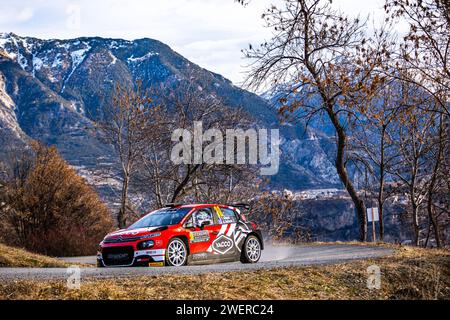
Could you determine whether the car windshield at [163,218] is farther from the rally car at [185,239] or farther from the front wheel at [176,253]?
the front wheel at [176,253]

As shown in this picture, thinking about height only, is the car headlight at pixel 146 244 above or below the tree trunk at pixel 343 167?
below

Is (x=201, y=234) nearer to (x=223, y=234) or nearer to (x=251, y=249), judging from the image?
(x=223, y=234)

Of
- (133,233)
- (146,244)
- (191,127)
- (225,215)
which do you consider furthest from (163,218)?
(191,127)

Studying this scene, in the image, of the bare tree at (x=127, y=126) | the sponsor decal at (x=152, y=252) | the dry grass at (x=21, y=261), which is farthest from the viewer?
the bare tree at (x=127, y=126)

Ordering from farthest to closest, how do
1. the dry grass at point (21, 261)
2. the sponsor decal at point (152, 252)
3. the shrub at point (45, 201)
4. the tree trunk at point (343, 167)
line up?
the shrub at point (45, 201) < the tree trunk at point (343, 167) < the dry grass at point (21, 261) < the sponsor decal at point (152, 252)

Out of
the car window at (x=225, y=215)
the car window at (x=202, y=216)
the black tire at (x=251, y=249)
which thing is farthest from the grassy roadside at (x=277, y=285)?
the car window at (x=225, y=215)

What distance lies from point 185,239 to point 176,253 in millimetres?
464

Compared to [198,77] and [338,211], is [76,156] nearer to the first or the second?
[338,211]

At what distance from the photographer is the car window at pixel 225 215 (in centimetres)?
1559

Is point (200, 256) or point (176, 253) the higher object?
point (176, 253)

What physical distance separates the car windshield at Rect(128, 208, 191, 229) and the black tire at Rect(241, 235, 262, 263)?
1.97 metres

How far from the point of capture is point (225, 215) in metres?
15.8
